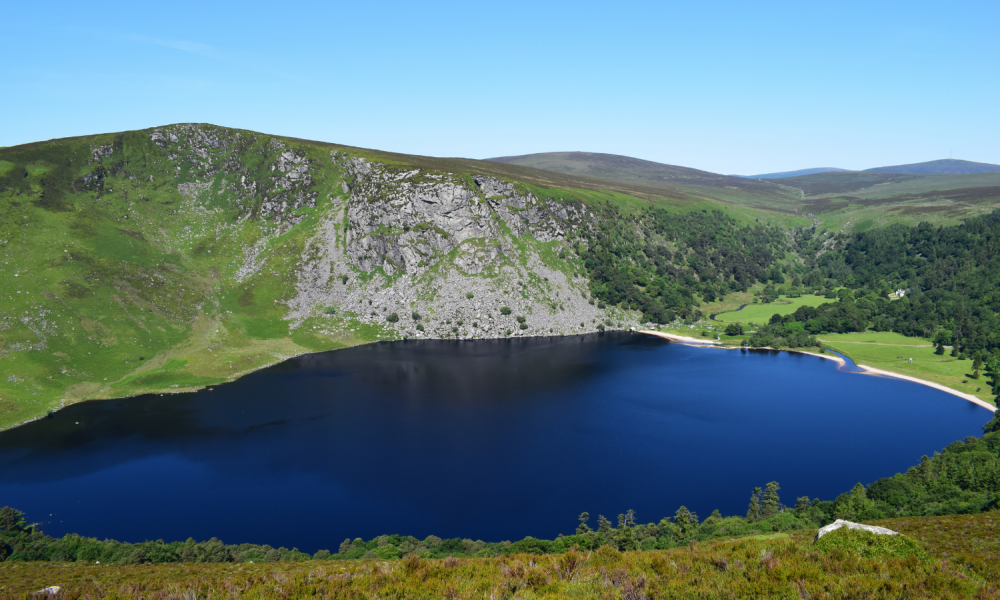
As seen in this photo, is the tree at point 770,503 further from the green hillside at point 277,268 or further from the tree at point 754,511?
the green hillside at point 277,268

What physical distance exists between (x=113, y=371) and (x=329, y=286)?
61462 mm

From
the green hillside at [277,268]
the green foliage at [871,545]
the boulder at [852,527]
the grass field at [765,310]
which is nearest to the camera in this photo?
the green foliage at [871,545]

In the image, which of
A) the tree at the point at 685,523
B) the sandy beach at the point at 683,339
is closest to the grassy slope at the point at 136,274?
the sandy beach at the point at 683,339

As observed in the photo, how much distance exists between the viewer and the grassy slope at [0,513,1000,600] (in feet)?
71.3

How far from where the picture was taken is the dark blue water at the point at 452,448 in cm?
6431

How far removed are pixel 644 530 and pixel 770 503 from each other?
651 inches

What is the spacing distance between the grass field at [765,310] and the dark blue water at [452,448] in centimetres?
5328

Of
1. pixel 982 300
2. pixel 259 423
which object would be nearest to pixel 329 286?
pixel 259 423

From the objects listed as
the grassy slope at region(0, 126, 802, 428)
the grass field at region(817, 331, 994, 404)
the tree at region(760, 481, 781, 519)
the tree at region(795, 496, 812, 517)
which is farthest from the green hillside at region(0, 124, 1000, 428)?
the tree at region(795, 496, 812, 517)

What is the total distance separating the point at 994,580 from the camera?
22266 mm

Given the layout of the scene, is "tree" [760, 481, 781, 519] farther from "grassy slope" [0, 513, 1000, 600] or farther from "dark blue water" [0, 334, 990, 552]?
"grassy slope" [0, 513, 1000, 600]

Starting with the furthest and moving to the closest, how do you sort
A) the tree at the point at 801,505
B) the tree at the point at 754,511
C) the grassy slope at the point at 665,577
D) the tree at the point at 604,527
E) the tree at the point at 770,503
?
the tree at the point at 801,505, the tree at the point at 770,503, the tree at the point at 754,511, the tree at the point at 604,527, the grassy slope at the point at 665,577

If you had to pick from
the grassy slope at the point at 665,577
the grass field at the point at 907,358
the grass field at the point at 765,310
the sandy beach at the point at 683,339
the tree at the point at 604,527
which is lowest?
Answer: the sandy beach at the point at 683,339

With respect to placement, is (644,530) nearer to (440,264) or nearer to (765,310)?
(440,264)
